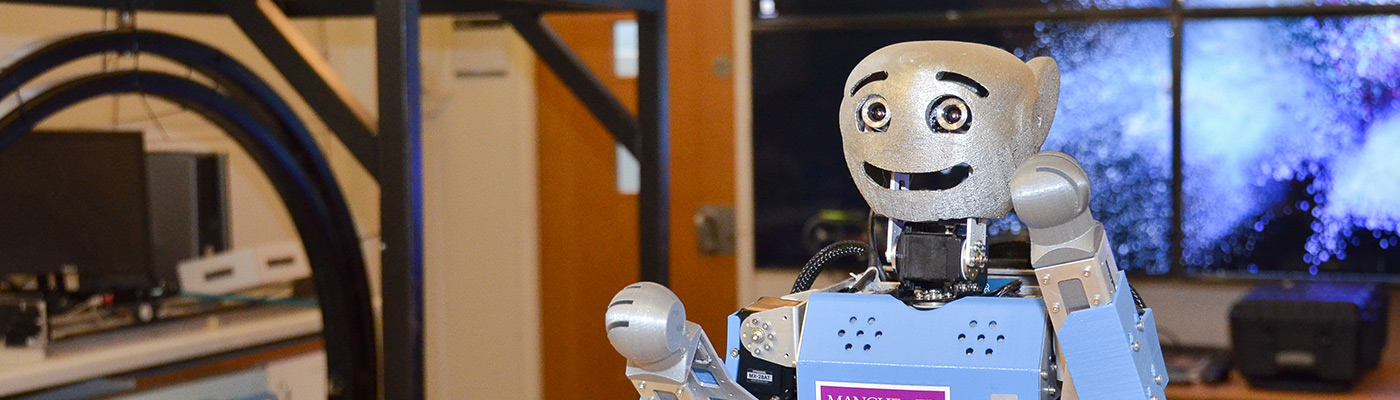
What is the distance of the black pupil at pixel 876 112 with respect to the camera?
1224 millimetres

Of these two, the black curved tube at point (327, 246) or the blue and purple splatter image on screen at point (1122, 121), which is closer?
the black curved tube at point (327, 246)

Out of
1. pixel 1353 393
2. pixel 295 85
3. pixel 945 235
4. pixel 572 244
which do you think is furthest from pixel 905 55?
pixel 572 244

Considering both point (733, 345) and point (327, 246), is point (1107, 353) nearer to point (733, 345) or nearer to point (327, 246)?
point (733, 345)

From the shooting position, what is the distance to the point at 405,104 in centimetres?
146

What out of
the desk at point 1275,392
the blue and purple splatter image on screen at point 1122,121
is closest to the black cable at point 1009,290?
the desk at point 1275,392

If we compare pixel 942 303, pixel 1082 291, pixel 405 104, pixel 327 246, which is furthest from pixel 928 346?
pixel 327 246

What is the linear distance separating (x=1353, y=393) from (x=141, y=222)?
8.00 feet

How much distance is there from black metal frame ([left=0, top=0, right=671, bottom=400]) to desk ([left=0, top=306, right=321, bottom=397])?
17.7 inches

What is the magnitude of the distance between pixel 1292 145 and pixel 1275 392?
0.56 metres

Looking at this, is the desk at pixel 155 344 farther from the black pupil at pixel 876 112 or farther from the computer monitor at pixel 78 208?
the black pupil at pixel 876 112

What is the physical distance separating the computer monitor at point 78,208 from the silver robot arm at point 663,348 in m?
1.54

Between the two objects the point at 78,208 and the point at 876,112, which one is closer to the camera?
the point at 876,112

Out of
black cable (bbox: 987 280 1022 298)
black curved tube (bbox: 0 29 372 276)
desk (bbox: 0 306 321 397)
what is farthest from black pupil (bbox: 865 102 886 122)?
desk (bbox: 0 306 321 397)

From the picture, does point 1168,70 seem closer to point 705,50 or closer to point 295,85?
point 705,50
